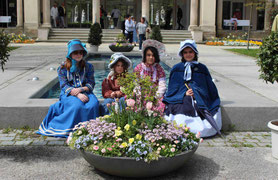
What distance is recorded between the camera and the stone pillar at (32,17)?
25.5m

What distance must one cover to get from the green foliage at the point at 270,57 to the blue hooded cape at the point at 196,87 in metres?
0.95

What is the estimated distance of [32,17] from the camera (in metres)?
25.8

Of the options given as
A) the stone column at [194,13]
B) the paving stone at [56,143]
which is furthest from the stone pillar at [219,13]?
the paving stone at [56,143]

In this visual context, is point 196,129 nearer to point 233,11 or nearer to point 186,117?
point 186,117

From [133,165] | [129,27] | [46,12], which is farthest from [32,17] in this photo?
[133,165]

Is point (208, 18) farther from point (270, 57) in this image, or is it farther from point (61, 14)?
point (270, 57)

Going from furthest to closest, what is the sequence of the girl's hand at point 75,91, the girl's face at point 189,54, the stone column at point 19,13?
the stone column at point 19,13 → the girl's face at point 189,54 → the girl's hand at point 75,91

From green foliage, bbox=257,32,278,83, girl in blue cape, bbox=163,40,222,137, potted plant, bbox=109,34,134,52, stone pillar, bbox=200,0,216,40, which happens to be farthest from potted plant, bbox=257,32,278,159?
stone pillar, bbox=200,0,216,40

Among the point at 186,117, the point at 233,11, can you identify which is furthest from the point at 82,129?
the point at 233,11

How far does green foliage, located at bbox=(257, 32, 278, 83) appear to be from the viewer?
4.51m

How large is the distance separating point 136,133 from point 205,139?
1695 mm

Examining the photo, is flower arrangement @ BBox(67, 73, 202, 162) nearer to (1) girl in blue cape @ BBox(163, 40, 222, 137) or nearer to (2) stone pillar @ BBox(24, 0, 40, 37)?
(1) girl in blue cape @ BBox(163, 40, 222, 137)

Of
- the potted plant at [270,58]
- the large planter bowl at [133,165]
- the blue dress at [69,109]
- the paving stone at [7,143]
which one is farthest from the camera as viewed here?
the blue dress at [69,109]

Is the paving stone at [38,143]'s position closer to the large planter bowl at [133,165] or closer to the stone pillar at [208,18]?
the large planter bowl at [133,165]
